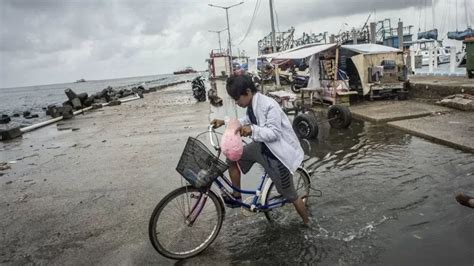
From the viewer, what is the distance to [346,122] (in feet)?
33.1

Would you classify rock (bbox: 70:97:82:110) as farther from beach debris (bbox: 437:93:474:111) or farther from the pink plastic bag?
the pink plastic bag

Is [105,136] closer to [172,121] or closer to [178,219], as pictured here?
[172,121]

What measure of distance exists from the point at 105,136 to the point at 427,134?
9.85 metres

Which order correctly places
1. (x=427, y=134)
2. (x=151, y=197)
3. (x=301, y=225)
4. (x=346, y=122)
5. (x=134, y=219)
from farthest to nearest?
(x=346, y=122) < (x=427, y=134) < (x=151, y=197) < (x=134, y=219) < (x=301, y=225)

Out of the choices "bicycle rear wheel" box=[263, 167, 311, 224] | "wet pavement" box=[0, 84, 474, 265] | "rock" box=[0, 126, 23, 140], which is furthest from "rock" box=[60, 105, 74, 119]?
"bicycle rear wheel" box=[263, 167, 311, 224]

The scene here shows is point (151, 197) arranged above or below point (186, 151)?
below

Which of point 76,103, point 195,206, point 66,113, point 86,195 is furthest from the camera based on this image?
point 76,103

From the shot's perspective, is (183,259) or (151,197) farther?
(151,197)

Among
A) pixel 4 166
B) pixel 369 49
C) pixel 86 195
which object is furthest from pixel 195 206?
pixel 369 49

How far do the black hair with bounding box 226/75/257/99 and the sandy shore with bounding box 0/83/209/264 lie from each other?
6.24 feet

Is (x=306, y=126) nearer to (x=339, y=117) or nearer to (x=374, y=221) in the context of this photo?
(x=339, y=117)

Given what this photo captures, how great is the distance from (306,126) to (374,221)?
5.14 meters

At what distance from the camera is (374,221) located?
4.38 metres

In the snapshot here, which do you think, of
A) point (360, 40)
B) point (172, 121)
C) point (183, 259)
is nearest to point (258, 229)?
point (183, 259)
